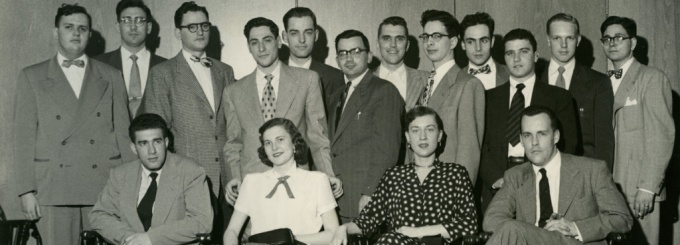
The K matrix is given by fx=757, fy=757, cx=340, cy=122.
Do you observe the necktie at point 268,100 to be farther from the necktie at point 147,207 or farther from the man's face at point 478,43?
the man's face at point 478,43

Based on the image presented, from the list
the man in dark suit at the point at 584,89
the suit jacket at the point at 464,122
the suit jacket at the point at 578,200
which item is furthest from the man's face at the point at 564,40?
the suit jacket at the point at 578,200

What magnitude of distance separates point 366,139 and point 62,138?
1.94 m

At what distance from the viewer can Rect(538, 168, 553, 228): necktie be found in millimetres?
4027

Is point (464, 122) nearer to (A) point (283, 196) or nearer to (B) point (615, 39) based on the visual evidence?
(A) point (283, 196)

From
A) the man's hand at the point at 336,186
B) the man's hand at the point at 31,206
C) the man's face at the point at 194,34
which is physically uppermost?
the man's face at the point at 194,34

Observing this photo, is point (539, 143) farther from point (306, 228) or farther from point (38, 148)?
point (38, 148)

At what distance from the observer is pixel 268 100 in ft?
15.5

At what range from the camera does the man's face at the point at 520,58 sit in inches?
183

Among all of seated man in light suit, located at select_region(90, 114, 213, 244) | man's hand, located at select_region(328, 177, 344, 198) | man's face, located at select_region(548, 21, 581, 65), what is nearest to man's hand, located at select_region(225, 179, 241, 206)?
seated man in light suit, located at select_region(90, 114, 213, 244)

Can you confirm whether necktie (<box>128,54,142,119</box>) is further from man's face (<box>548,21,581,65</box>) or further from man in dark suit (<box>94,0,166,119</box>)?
man's face (<box>548,21,581,65</box>)

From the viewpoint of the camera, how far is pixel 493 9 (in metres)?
6.47

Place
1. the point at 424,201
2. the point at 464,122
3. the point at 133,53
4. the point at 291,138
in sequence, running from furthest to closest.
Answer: the point at 133,53, the point at 464,122, the point at 291,138, the point at 424,201

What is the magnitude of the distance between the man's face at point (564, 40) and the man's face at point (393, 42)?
991 millimetres

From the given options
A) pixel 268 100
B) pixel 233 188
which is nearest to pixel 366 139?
pixel 268 100
